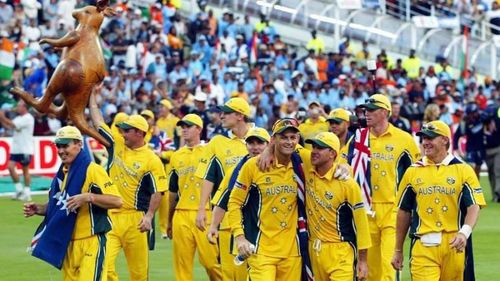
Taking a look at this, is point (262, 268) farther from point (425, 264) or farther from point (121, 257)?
point (121, 257)

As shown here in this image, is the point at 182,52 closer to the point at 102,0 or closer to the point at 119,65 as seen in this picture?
the point at 119,65

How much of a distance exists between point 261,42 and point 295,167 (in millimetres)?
25124

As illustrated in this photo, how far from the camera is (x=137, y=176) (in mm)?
15125

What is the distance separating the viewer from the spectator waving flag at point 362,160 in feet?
48.4

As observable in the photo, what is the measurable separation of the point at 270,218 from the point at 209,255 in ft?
10.7

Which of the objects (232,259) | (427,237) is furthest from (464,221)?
(232,259)

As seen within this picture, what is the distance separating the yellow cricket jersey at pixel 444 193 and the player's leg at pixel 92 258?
277 cm

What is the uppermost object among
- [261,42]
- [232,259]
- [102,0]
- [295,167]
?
[261,42]

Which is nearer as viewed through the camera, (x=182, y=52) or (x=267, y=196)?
(x=267, y=196)

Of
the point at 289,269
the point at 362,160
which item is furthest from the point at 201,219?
the point at 289,269

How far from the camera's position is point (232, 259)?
14.3 m

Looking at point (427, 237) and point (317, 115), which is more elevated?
point (317, 115)

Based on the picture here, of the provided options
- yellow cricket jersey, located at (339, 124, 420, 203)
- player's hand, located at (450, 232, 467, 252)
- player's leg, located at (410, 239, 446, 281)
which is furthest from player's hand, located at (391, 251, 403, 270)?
yellow cricket jersey, located at (339, 124, 420, 203)

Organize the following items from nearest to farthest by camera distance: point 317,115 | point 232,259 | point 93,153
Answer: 1. point 232,259
2. point 317,115
3. point 93,153
